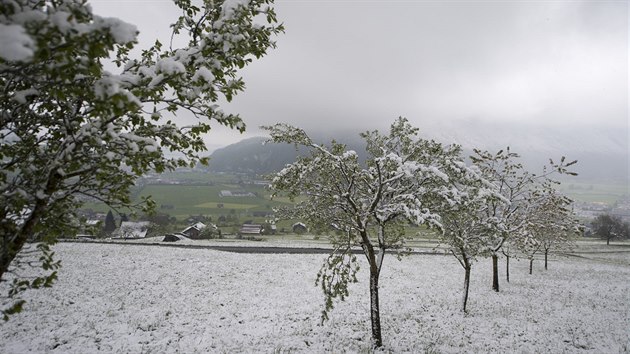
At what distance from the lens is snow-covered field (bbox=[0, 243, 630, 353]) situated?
11.6 m

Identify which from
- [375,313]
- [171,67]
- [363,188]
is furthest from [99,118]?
[375,313]

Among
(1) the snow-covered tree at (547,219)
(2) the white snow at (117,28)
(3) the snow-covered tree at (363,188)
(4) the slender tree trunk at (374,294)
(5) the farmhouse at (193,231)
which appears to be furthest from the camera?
(5) the farmhouse at (193,231)

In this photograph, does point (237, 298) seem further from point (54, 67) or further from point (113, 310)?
point (54, 67)

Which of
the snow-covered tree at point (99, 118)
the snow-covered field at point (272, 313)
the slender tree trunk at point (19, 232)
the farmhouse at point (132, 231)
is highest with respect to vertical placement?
the snow-covered tree at point (99, 118)

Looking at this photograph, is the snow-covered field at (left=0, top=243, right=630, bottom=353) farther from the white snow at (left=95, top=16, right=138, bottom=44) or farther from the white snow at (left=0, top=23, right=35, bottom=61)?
the white snow at (left=0, top=23, right=35, bottom=61)

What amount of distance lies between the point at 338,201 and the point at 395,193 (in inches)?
91.4

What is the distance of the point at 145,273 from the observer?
68.3 ft

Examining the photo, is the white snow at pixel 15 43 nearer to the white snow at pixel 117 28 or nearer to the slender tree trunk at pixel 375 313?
the white snow at pixel 117 28

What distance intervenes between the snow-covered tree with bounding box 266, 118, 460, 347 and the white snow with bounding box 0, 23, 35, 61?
24.8 ft

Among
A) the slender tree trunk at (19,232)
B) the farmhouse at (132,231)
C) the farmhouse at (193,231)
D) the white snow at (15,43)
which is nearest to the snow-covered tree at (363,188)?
the slender tree trunk at (19,232)

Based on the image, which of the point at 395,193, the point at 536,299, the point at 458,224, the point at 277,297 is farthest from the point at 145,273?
the point at 536,299

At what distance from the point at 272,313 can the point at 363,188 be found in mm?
8761

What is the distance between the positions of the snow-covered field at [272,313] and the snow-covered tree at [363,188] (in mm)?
3757

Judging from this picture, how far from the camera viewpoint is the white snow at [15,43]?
2.41 meters
